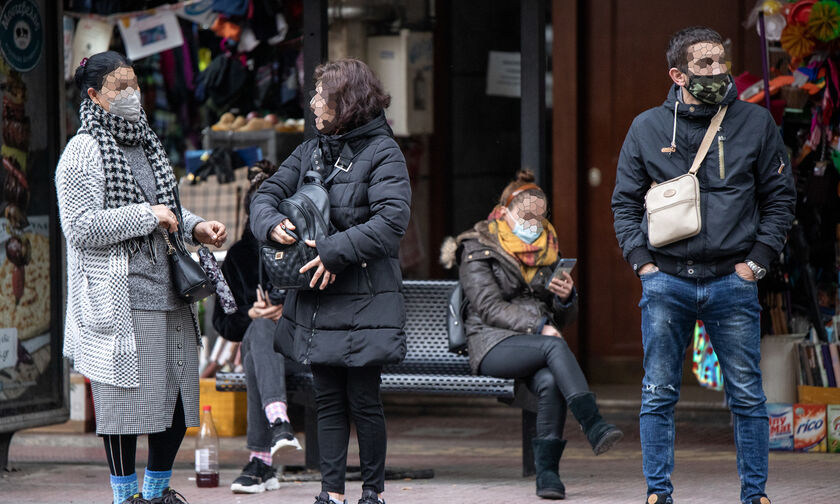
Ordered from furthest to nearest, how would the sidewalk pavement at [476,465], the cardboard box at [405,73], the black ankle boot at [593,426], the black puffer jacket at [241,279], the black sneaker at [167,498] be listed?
the cardboard box at [405,73] < the black puffer jacket at [241,279] < the sidewalk pavement at [476,465] < the black ankle boot at [593,426] < the black sneaker at [167,498]

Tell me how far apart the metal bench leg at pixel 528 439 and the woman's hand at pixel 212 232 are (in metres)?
1.85

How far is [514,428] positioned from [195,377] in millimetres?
3529

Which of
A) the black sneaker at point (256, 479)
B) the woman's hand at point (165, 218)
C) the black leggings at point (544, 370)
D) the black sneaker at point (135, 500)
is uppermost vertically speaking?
the woman's hand at point (165, 218)

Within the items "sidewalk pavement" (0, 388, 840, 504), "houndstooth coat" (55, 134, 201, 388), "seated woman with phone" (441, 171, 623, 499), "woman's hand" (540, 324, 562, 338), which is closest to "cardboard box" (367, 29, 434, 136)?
"sidewalk pavement" (0, 388, 840, 504)

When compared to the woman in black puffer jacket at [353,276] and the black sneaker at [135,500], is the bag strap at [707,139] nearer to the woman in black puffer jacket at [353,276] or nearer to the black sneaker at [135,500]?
the woman in black puffer jacket at [353,276]

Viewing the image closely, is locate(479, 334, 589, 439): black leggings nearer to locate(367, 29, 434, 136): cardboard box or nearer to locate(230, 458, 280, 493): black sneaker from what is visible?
locate(230, 458, 280, 493): black sneaker

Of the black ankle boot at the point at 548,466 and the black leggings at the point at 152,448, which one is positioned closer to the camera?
the black leggings at the point at 152,448

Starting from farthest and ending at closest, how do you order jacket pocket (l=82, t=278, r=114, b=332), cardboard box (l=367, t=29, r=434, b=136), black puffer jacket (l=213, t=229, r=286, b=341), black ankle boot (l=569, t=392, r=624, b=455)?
cardboard box (l=367, t=29, r=434, b=136)
black puffer jacket (l=213, t=229, r=286, b=341)
black ankle boot (l=569, t=392, r=624, b=455)
jacket pocket (l=82, t=278, r=114, b=332)

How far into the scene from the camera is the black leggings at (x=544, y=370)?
19.5ft

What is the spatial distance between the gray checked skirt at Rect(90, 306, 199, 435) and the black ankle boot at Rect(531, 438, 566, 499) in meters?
1.61

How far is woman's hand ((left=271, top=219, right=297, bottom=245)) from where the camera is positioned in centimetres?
509

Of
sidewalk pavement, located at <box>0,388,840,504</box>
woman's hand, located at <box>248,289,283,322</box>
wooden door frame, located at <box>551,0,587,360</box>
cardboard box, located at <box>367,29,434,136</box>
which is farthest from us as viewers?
wooden door frame, located at <box>551,0,587,360</box>

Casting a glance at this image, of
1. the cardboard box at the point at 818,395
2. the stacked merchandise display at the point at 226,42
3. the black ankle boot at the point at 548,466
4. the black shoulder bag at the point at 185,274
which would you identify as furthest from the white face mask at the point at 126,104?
the cardboard box at the point at 818,395

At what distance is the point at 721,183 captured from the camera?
16.7ft
